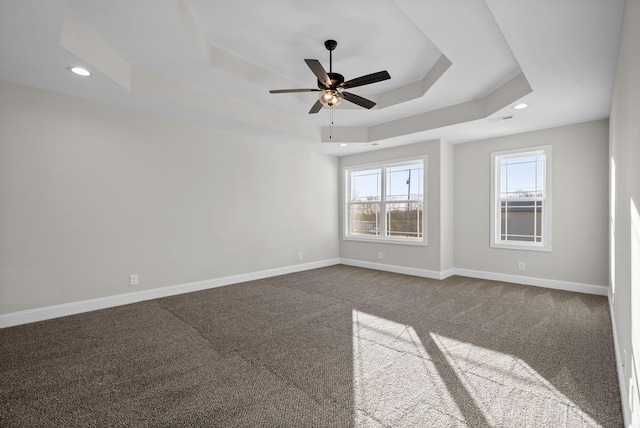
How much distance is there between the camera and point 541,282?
469 cm

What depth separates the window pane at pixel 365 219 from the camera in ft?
20.8

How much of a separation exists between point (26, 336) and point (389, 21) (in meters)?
4.32

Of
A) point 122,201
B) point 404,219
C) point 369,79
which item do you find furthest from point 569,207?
point 122,201

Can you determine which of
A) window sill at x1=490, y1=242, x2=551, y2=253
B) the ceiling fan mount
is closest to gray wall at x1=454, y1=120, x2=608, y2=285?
window sill at x1=490, y1=242, x2=551, y2=253

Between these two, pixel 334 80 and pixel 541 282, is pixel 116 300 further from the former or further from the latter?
pixel 541 282

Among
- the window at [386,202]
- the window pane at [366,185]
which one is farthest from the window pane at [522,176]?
the window pane at [366,185]

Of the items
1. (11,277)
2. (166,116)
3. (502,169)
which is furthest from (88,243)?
(502,169)

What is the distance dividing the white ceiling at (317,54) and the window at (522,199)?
1.85 ft

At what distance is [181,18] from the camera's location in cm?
246

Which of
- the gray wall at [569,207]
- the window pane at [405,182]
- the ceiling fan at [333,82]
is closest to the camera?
the ceiling fan at [333,82]

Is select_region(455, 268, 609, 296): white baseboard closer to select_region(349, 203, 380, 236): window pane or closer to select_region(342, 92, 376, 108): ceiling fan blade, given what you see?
select_region(349, 203, 380, 236): window pane

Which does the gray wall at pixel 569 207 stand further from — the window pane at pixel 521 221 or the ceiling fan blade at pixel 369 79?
the ceiling fan blade at pixel 369 79

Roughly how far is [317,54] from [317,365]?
9.68 ft

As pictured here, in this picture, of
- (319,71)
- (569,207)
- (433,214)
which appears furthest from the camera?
(433,214)
